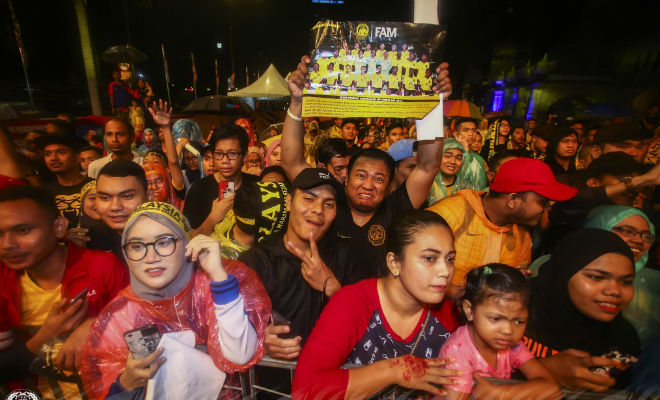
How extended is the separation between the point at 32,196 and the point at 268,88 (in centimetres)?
1242

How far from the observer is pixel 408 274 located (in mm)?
1600

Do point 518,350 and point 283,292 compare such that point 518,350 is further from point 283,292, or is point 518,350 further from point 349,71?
point 349,71

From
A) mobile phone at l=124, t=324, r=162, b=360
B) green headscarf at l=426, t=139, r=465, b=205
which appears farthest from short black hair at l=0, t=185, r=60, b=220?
green headscarf at l=426, t=139, r=465, b=205

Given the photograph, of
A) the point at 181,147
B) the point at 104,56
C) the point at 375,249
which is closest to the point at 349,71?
the point at 375,249

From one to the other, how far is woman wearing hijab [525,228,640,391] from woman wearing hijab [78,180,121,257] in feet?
9.33

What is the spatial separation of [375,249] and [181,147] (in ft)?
12.8

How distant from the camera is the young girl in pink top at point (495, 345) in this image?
1.51m

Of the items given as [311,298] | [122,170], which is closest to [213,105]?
[122,170]

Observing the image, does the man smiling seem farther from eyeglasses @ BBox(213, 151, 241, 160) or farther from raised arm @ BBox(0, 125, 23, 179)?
eyeglasses @ BBox(213, 151, 241, 160)

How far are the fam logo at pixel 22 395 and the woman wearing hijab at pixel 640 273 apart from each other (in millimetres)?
3818

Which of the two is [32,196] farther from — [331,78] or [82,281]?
[331,78]

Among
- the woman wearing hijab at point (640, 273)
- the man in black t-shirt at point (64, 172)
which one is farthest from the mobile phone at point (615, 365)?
the man in black t-shirt at point (64, 172)

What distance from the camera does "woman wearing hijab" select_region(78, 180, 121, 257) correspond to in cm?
206

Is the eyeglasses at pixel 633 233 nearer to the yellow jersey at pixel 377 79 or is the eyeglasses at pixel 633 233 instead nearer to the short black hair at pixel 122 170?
the yellow jersey at pixel 377 79
